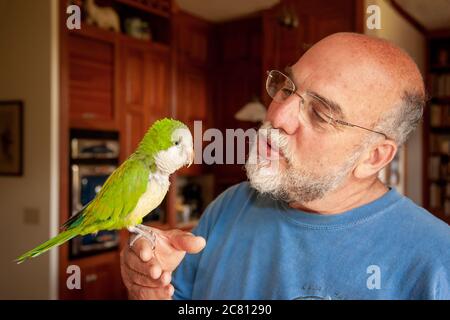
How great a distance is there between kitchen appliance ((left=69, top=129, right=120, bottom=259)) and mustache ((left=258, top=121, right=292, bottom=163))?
4.6 inches

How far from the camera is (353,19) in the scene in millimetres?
315

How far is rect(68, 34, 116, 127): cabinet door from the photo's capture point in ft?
1.03

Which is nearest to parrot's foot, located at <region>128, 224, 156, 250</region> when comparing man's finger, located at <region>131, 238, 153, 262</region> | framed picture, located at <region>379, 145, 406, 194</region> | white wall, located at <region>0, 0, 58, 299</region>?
man's finger, located at <region>131, 238, 153, 262</region>

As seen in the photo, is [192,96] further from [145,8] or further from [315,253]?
[315,253]

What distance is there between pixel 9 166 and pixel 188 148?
24 cm

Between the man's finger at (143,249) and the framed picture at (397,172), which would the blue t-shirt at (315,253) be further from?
the man's finger at (143,249)

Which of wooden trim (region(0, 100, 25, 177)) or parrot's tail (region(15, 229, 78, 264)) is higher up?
wooden trim (region(0, 100, 25, 177))

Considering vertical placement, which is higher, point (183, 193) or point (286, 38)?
point (286, 38)

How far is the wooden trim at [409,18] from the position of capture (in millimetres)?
314

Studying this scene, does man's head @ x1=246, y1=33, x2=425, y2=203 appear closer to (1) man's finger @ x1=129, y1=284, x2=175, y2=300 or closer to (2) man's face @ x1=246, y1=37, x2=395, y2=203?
(2) man's face @ x1=246, y1=37, x2=395, y2=203

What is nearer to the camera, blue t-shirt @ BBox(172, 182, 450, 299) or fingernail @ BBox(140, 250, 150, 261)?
fingernail @ BBox(140, 250, 150, 261)

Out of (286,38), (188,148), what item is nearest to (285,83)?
(286,38)

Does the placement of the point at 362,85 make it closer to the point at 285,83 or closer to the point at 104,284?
the point at 285,83

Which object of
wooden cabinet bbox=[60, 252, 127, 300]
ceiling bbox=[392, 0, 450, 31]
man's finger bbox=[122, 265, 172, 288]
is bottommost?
wooden cabinet bbox=[60, 252, 127, 300]
